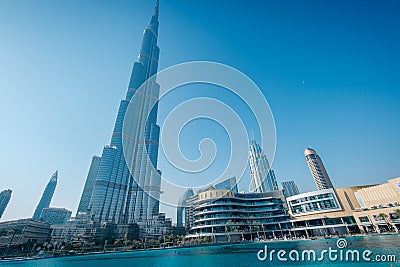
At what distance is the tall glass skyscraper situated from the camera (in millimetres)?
65500

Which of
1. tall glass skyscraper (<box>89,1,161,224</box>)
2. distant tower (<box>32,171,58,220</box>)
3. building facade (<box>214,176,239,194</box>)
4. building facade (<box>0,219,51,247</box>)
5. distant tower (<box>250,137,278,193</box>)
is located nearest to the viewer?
building facade (<box>214,176,239,194</box>)

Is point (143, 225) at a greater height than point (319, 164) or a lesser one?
lesser

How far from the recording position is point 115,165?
71.4 m

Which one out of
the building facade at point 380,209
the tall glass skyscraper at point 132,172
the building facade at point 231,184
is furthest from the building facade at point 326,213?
the tall glass skyscraper at point 132,172

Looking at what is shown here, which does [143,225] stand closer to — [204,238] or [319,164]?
[204,238]

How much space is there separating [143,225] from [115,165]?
2325cm

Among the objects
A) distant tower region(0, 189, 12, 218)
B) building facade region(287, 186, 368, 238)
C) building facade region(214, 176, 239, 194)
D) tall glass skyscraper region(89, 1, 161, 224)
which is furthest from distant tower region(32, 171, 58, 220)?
building facade region(287, 186, 368, 238)

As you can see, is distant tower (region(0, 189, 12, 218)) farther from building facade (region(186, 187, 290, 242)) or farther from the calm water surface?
building facade (region(186, 187, 290, 242))

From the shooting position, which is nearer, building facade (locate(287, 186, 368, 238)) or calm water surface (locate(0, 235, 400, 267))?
calm water surface (locate(0, 235, 400, 267))

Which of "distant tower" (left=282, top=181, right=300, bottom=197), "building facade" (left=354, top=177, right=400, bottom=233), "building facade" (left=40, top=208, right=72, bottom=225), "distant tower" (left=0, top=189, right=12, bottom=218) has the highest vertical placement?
"distant tower" (left=282, top=181, right=300, bottom=197)

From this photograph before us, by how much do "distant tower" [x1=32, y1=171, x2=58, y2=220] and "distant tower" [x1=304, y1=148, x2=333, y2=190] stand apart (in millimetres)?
154749

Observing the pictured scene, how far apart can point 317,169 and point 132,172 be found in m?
77.2

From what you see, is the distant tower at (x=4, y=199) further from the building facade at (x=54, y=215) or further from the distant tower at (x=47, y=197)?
the distant tower at (x=47, y=197)

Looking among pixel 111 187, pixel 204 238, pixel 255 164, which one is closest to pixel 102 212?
pixel 111 187
